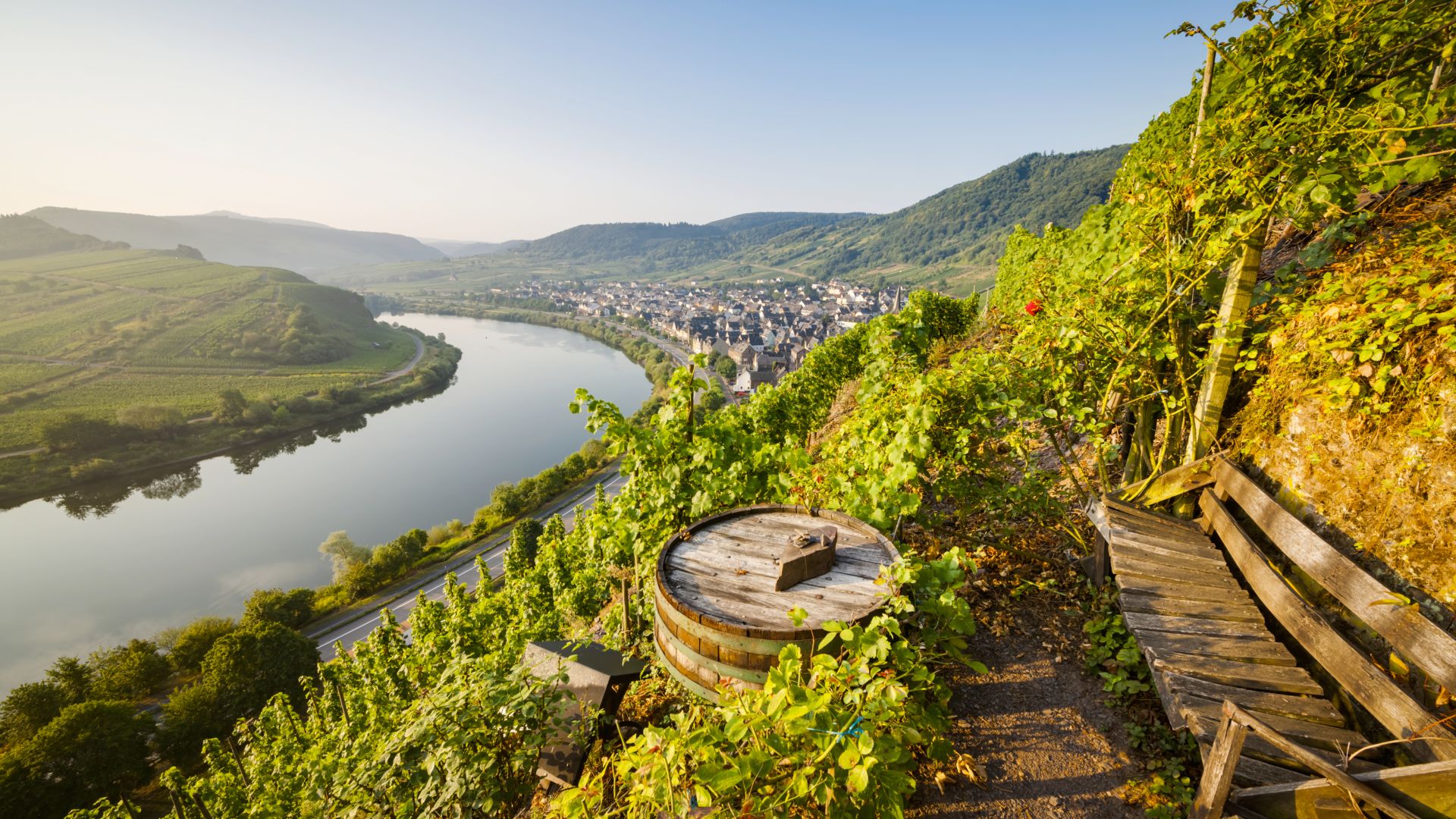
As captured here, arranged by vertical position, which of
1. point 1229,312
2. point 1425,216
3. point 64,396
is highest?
point 1425,216

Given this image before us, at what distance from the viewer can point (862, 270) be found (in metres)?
166

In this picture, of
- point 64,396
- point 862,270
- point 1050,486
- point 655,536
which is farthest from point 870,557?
A: point 862,270

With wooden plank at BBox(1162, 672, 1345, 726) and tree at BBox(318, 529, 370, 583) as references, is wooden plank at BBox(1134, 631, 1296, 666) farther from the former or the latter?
tree at BBox(318, 529, 370, 583)

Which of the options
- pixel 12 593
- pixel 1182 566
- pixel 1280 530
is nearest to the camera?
pixel 1280 530

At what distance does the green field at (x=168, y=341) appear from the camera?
220ft

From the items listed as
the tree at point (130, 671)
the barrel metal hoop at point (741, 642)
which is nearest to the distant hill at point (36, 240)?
the tree at point (130, 671)

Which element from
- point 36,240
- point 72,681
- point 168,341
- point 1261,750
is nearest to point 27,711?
point 72,681

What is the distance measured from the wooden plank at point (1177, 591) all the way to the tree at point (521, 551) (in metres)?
24.3

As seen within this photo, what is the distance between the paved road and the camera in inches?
1021

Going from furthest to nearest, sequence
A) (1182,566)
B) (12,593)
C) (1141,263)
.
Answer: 1. (12,593)
2. (1141,263)
3. (1182,566)

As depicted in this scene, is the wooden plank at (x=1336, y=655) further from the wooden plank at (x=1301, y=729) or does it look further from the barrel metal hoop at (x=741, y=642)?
the barrel metal hoop at (x=741, y=642)

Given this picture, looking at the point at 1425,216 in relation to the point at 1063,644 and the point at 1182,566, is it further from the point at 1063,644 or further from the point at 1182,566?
the point at 1063,644

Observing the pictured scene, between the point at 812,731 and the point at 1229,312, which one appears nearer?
the point at 812,731

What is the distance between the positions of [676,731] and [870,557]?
1.56 meters
